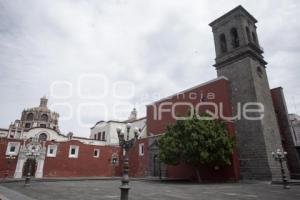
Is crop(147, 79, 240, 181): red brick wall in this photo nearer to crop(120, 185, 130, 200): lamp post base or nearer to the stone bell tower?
the stone bell tower

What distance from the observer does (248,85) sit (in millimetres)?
22156

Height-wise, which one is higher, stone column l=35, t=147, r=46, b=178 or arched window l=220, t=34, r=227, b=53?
arched window l=220, t=34, r=227, b=53

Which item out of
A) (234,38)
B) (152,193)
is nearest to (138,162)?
(152,193)

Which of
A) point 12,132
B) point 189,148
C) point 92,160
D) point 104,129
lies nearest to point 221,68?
point 189,148

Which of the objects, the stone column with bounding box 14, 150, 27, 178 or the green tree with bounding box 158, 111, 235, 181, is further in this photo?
the stone column with bounding box 14, 150, 27, 178

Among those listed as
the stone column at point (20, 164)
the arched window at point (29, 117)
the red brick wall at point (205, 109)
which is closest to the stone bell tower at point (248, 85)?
the red brick wall at point (205, 109)

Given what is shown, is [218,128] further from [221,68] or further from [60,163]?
[60,163]

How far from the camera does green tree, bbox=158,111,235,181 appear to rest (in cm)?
1841

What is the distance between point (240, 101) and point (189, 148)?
7.74 metres

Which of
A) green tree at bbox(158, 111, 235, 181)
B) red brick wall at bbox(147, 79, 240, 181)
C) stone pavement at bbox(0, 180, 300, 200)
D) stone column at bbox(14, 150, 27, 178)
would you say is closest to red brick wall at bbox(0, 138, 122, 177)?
stone column at bbox(14, 150, 27, 178)

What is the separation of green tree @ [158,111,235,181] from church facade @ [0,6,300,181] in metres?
2.17

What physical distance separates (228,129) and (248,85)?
473 centimetres

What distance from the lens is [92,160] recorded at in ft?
105

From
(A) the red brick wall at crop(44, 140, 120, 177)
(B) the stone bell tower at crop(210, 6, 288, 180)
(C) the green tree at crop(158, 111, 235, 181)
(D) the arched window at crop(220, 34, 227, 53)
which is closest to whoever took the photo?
(C) the green tree at crop(158, 111, 235, 181)
